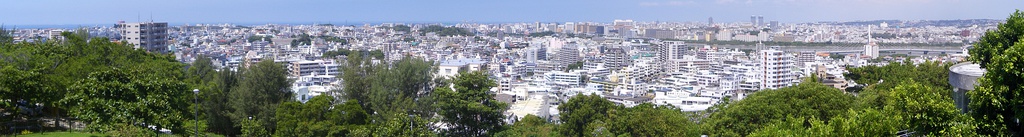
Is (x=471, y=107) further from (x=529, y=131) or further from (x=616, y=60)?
(x=616, y=60)

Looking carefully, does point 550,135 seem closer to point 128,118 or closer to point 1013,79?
point 128,118

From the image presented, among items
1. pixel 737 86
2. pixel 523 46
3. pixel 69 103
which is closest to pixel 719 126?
pixel 69 103

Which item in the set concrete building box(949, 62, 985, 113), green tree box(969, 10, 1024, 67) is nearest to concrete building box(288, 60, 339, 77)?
green tree box(969, 10, 1024, 67)

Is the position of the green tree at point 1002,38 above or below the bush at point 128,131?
above

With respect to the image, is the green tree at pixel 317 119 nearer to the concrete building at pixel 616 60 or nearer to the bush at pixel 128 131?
the bush at pixel 128 131

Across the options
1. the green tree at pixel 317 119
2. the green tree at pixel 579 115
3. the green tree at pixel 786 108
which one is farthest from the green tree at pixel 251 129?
the green tree at pixel 786 108

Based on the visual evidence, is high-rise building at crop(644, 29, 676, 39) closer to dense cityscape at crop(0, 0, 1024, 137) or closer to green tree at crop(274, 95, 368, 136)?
dense cityscape at crop(0, 0, 1024, 137)
